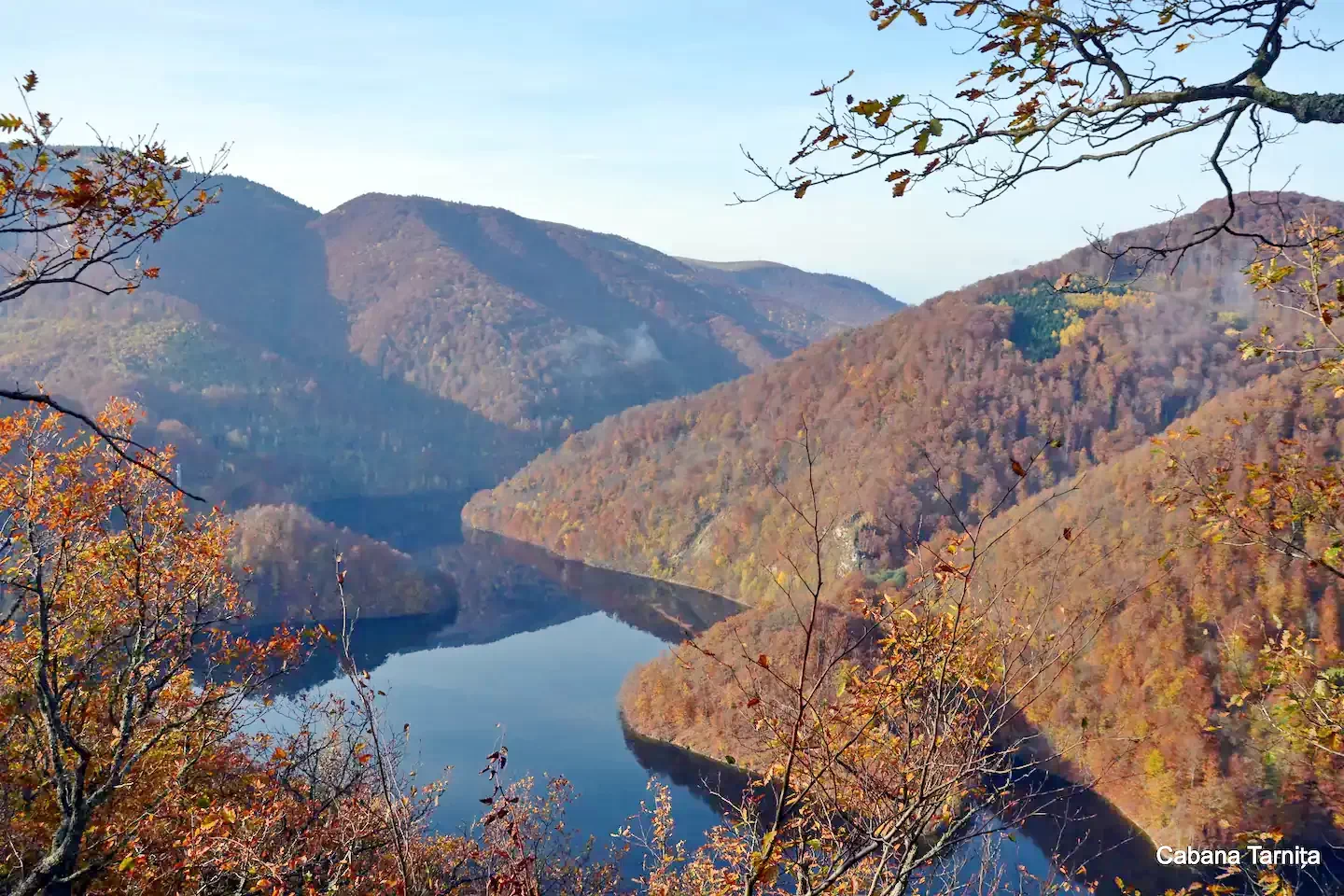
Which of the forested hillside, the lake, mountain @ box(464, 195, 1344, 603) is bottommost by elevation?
the lake

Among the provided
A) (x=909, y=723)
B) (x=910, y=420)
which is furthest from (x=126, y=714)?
(x=910, y=420)

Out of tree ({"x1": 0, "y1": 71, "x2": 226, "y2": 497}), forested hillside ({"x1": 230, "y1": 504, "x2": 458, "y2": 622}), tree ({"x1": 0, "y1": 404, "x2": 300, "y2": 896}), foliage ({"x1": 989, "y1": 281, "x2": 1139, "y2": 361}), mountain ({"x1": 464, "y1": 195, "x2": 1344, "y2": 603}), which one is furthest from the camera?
foliage ({"x1": 989, "y1": 281, "x2": 1139, "y2": 361})

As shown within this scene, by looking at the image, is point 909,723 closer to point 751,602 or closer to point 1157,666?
point 1157,666

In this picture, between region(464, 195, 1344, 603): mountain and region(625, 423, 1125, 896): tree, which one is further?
region(464, 195, 1344, 603): mountain

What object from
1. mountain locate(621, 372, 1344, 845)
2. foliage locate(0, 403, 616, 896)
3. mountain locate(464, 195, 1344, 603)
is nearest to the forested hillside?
mountain locate(464, 195, 1344, 603)

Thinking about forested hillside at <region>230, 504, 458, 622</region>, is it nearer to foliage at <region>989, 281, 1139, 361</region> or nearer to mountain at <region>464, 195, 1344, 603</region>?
mountain at <region>464, 195, 1344, 603</region>

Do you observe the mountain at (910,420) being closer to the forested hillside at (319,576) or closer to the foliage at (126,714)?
the forested hillside at (319,576)

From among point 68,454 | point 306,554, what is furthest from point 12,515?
point 306,554
